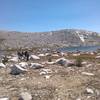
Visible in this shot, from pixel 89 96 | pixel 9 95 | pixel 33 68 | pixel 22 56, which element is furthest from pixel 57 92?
pixel 22 56

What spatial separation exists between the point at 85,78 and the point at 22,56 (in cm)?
2597

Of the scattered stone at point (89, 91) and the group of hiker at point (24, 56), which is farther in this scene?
the group of hiker at point (24, 56)

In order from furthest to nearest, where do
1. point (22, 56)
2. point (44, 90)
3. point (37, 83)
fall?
1. point (22, 56)
2. point (37, 83)
3. point (44, 90)

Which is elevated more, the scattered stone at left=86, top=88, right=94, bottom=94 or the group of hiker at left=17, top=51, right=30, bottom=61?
the scattered stone at left=86, top=88, right=94, bottom=94

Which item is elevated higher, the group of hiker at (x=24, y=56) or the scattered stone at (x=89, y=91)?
the scattered stone at (x=89, y=91)

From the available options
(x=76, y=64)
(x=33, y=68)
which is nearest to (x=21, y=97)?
(x=33, y=68)

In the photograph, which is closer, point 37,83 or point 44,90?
point 44,90

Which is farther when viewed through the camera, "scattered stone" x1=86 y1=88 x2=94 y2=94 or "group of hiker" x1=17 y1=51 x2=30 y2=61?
"group of hiker" x1=17 y1=51 x2=30 y2=61

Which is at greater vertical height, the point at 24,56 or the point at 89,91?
the point at 89,91

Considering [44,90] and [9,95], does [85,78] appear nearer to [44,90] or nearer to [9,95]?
[44,90]

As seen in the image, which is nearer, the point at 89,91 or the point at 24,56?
the point at 89,91

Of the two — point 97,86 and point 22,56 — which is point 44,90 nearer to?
point 97,86

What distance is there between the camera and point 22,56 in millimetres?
40812

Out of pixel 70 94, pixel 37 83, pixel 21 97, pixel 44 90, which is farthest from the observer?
pixel 37 83
